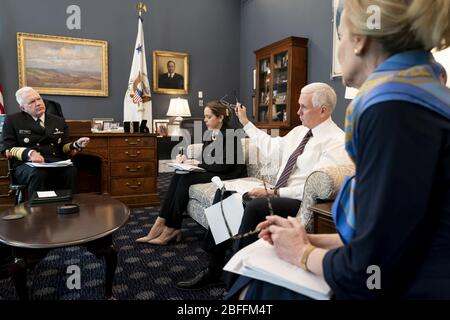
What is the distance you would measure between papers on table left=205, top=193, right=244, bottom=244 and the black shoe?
0.26m

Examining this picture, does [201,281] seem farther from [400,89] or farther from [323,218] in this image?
[400,89]

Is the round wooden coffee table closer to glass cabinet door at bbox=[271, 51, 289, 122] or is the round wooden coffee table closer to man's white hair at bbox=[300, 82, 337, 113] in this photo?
man's white hair at bbox=[300, 82, 337, 113]

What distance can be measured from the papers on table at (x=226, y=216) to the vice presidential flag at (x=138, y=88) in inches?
152

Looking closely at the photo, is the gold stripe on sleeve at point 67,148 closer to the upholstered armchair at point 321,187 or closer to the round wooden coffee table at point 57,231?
the round wooden coffee table at point 57,231

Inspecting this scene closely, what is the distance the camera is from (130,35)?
6148mm

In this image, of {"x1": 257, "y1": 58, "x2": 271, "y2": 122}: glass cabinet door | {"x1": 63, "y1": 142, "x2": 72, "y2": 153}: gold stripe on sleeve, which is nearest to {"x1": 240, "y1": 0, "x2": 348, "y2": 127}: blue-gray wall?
{"x1": 257, "y1": 58, "x2": 271, "y2": 122}: glass cabinet door

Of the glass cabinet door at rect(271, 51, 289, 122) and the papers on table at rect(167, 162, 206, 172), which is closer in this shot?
the papers on table at rect(167, 162, 206, 172)

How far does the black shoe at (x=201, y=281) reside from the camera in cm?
196

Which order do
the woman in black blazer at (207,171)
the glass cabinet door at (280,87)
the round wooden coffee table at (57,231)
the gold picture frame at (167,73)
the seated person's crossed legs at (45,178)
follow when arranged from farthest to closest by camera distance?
the gold picture frame at (167,73) → the glass cabinet door at (280,87) → the seated person's crossed legs at (45,178) → the woman in black blazer at (207,171) → the round wooden coffee table at (57,231)

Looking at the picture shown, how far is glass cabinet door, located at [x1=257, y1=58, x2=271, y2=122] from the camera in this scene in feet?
18.5

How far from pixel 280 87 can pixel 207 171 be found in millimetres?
2924

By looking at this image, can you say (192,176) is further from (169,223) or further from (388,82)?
(388,82)

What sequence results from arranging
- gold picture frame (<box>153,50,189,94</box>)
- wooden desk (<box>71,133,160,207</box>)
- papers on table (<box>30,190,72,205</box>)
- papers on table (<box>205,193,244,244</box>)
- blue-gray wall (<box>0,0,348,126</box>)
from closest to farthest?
1. papers on table (<box>205,193,244,244</box>)
2. papers on table (<box>30,190,72,205</box>)
3. wooden desk (<box>71,133,160,207</box>)
4. blue-gray wall (<box>0,0,348,126</box>)
5. gold picture frame (<box>153,50,189,94</box>)

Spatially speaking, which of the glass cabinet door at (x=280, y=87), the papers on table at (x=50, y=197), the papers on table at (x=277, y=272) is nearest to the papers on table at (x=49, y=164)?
the papers on table at (x=50, y=197)
